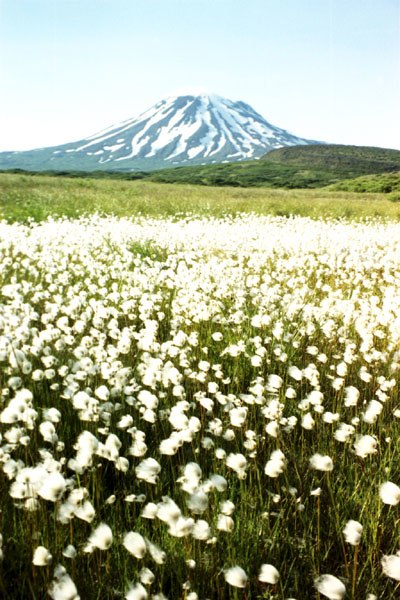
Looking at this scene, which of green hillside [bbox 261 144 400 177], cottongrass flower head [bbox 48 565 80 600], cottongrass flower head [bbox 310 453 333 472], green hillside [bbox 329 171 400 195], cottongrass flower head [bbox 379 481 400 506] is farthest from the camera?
green hillside [bbox 261 144 400 177]

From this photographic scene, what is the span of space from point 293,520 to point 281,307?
3.63m

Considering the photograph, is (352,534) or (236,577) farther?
(352,534)

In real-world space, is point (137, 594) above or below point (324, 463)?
below

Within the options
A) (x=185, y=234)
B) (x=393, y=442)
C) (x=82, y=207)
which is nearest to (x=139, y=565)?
(x=393, y=442)

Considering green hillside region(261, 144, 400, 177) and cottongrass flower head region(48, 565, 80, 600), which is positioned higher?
green hillside region(261, 144, 400, 177)

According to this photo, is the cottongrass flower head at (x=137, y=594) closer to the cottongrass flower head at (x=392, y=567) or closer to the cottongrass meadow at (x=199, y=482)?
the cottongrass meadow at (x=199, y=482)

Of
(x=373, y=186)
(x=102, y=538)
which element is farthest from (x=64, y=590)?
(x=373, y=186)

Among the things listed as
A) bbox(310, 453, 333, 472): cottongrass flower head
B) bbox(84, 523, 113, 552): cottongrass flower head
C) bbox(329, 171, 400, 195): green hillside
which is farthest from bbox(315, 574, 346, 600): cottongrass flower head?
bbox(329, 171, 400, 195): green hillside

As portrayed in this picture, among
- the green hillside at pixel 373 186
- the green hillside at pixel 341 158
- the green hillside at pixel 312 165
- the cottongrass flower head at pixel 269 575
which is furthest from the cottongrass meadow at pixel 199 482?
the green hillside at pixel 341 158

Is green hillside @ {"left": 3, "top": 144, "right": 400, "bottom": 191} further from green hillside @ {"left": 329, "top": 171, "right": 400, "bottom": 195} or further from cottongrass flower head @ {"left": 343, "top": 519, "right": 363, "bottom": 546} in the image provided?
cottongrass flower head @ {"left": 343, "top": 519, "right": 363, "bottom": 546}

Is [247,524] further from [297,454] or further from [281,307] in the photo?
[281,307]

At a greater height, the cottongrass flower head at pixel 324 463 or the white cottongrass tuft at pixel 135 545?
the cottongrass flower head at pixel 324 463

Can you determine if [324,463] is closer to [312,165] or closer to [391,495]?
[391,495]

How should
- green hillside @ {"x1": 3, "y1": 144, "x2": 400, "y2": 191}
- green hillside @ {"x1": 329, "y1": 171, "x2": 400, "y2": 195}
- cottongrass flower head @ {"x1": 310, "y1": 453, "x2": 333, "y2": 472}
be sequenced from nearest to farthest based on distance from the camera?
cottongrass flower head @ {"x1": 310, "y1": 453, "x2": 333, "y2": 472}, green hillside @ {"x1": 329, "y1": 171, "x2": 400, "y2": 195}, green hillside @ {"x1": 3, "y1": 144, "x2": 400, "y2": 191}
